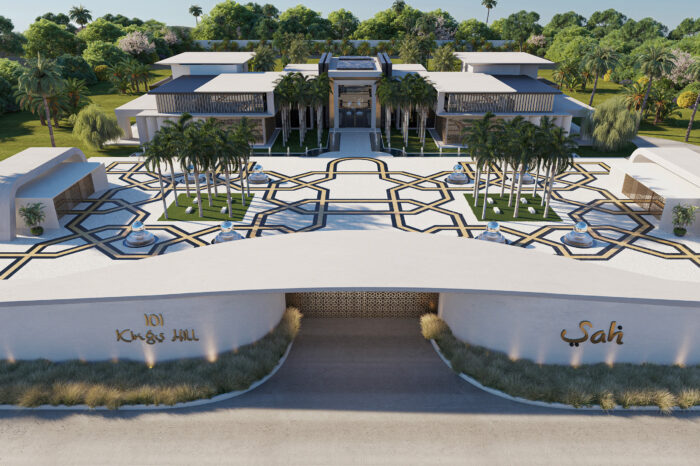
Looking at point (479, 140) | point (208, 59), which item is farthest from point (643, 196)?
point (208, 59)

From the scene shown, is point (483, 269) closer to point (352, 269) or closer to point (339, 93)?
point (352, 269)

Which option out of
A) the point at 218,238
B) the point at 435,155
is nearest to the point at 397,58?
the point at 435,155

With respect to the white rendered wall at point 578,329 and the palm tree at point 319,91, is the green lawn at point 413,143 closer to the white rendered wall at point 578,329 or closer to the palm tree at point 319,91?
the palm tree at point 319,91

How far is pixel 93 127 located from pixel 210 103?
1258cm

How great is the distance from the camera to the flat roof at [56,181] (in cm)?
3206

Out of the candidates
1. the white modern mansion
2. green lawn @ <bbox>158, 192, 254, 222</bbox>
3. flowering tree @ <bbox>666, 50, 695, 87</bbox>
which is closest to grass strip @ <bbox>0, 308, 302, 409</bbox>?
green lawn @ <bbox>158, 192, 254, 222</bbox>

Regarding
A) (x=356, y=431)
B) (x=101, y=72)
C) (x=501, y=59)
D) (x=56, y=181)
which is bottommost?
(x=356, y=431)

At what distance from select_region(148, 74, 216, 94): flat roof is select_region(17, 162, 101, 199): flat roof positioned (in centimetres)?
1492

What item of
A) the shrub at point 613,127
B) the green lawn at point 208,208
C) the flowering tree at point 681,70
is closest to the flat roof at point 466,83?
the shrub at point 613,127

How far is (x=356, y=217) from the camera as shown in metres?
34.0

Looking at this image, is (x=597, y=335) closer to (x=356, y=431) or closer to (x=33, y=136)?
(x=356, y=431)

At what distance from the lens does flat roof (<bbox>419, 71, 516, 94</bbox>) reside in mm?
49688

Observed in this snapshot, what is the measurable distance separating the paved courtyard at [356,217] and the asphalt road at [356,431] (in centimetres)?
1380

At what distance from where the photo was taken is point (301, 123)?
5294 centimetres
